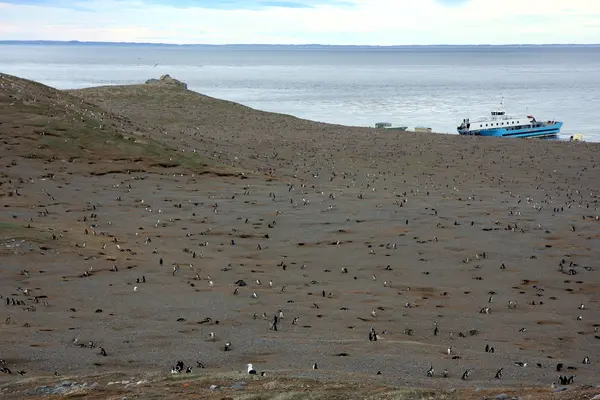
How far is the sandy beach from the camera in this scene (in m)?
9.41

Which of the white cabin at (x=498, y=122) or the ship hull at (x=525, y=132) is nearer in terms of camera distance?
the ship hull at (x=525, y=132)

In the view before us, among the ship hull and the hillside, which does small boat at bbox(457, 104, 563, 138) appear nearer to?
the ship hull

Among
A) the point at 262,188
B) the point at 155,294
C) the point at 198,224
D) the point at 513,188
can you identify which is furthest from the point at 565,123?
the point at 155,294

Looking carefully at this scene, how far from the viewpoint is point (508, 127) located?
6338 cm

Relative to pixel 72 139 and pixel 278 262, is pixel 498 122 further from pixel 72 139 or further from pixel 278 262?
pixel 278 262

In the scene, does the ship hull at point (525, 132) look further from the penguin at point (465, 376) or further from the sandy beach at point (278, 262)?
the penguin at point (465, 376)

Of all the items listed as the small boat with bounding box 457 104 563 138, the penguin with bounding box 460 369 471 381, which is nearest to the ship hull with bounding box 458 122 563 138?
the small boat with bounding box 457 104 563 138

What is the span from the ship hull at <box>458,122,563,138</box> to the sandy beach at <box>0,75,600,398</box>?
A: 29453 millimetres

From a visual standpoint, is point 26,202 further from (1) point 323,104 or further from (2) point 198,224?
(1) point 323,104

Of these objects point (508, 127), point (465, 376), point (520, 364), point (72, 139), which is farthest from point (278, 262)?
point (508, 127)

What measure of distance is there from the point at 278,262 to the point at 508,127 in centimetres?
5184

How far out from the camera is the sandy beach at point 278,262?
941cm

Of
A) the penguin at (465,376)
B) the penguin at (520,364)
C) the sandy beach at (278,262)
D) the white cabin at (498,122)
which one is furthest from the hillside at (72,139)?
the white cabin at (498,122)

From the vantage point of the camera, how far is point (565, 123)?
7375 centimetres
